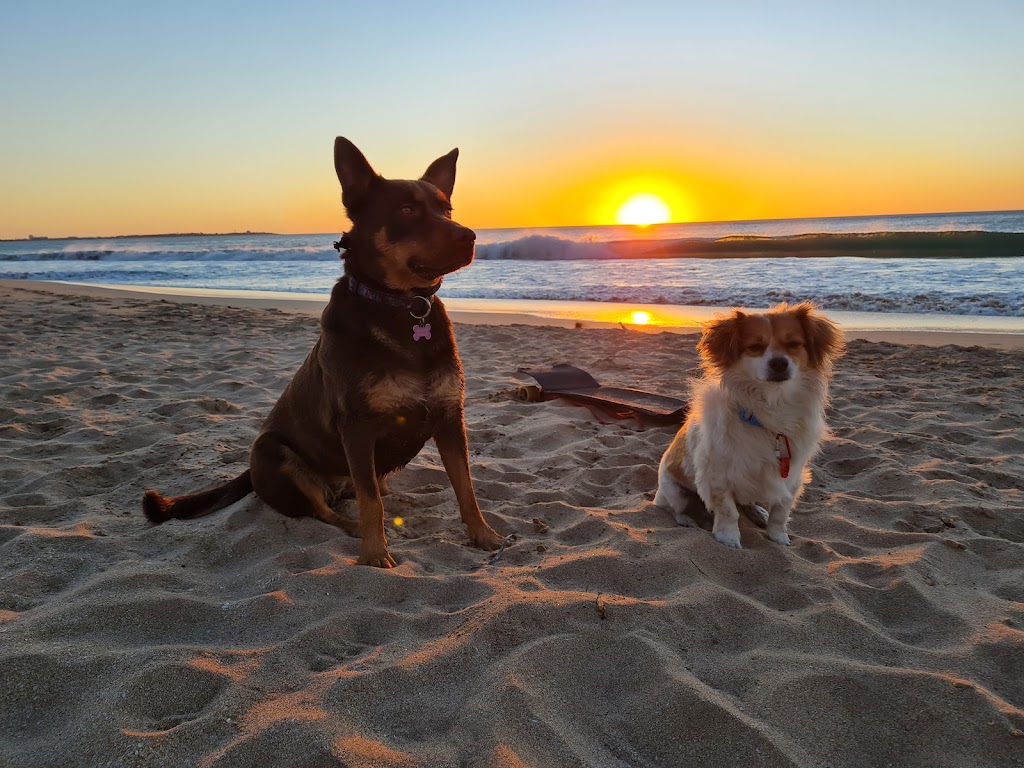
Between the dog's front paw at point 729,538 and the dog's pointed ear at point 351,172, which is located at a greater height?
the dog's pointed ear at point 351,172

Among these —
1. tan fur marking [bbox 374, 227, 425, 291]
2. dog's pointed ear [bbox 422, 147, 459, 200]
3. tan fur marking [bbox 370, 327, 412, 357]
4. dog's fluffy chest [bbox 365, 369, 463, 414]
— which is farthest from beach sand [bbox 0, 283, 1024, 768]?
dog's pointed ear [bbox 422, 147, 459, 200]

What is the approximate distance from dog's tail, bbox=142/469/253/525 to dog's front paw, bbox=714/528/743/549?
2486 mm

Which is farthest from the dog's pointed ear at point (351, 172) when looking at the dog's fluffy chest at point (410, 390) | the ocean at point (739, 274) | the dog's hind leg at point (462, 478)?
the ocean at point (739, 274)

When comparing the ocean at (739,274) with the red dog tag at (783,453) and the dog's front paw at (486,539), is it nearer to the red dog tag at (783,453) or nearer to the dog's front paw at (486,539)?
the red dog tag at (783,453)

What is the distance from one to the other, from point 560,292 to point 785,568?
14131 millimetres

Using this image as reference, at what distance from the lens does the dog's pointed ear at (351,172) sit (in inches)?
117

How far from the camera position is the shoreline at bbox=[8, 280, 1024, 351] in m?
Answer: 8.76

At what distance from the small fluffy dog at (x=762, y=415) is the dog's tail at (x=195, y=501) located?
2431mm

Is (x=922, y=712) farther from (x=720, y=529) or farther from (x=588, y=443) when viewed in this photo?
(x=588, y=443)

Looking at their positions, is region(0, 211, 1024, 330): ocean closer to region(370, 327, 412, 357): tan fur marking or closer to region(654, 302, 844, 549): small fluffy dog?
region(654, 302, 844, 549): small fluffy dog

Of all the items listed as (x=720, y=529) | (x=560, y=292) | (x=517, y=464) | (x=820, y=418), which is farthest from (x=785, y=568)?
(x=560, y=292)

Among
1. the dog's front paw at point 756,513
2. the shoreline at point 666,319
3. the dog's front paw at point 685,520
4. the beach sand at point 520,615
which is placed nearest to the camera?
the beach sand at point 520,615

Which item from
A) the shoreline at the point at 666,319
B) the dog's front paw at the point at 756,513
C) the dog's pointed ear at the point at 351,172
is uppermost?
the dog's pointed ear at the point at 351,172

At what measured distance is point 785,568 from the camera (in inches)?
113
